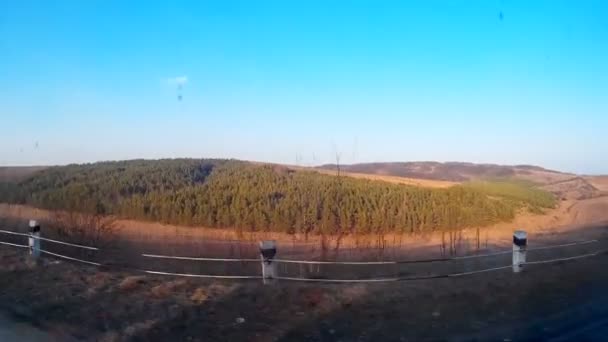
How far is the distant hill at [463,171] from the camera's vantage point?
165ft

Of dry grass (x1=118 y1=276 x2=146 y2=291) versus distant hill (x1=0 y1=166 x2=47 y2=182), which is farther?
distant hill (x1=0 y1=166 x2=47 y2=182)

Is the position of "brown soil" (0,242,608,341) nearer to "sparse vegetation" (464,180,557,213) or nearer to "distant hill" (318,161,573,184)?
"sparse vegetation" (464,180,557,213)

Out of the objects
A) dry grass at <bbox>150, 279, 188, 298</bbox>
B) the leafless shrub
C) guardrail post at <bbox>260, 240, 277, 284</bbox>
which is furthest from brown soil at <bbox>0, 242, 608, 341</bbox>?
the leafless shrub

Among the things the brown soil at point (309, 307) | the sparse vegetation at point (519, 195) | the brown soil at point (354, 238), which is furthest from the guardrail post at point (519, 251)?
the sparse vegetation at point (519, 195)

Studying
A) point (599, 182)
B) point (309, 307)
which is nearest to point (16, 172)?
point (309, 307)

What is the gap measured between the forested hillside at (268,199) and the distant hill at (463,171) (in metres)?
8.34

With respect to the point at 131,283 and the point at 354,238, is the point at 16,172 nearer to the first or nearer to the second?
the point at 354,238

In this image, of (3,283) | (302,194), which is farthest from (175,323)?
(302,194)

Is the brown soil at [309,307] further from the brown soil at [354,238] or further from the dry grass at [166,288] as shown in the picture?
the brown soil at [354,238]

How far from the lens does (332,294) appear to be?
34.2 feet

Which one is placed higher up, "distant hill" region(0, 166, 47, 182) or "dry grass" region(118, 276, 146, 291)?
"distant hill" region(0, 166, 47, 182)

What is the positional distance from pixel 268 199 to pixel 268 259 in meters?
21.4

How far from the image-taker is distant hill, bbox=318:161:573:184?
1981 inches

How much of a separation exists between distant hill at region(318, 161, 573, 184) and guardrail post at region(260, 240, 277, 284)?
29702mm
